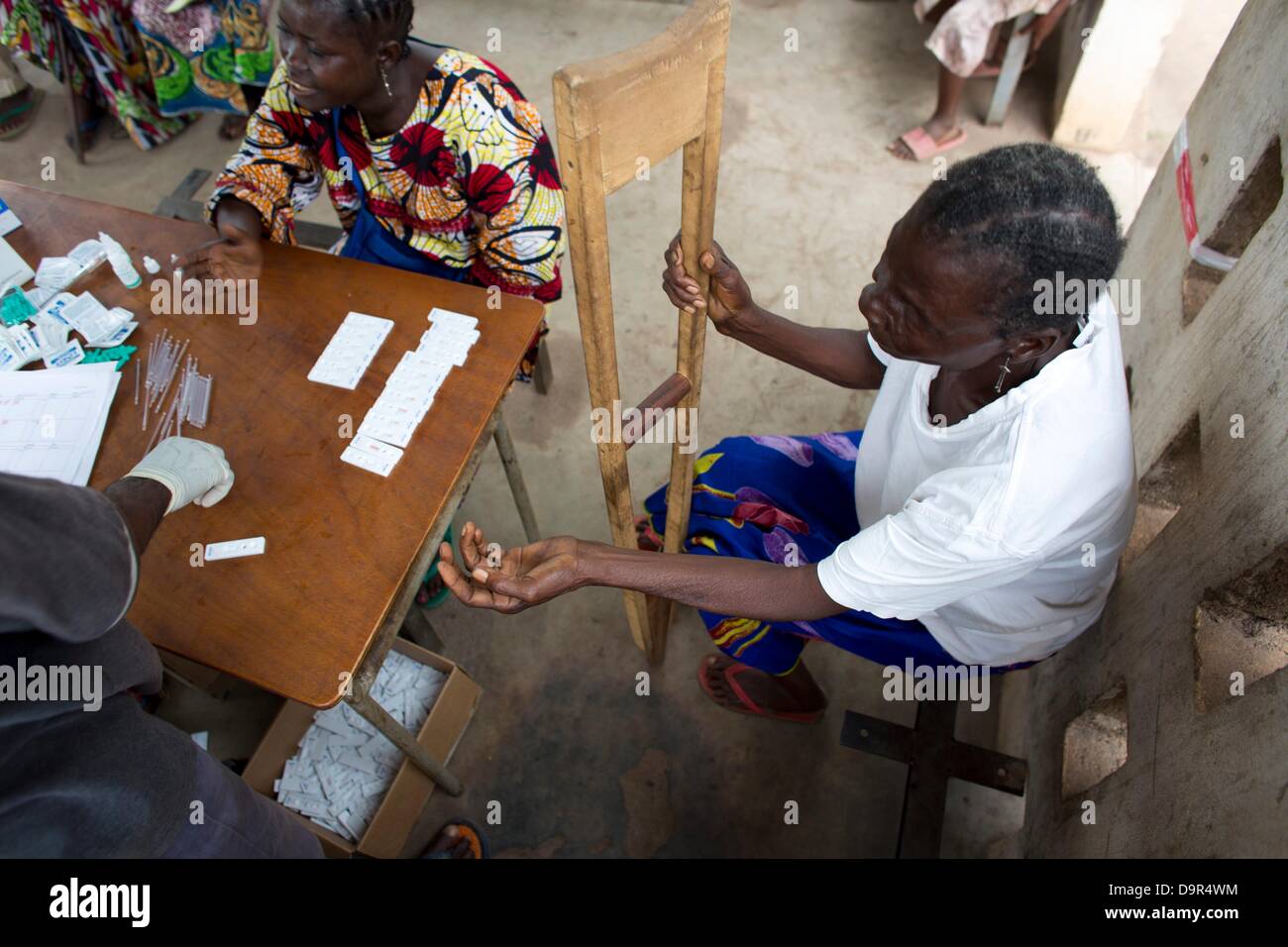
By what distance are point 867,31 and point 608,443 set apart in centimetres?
405

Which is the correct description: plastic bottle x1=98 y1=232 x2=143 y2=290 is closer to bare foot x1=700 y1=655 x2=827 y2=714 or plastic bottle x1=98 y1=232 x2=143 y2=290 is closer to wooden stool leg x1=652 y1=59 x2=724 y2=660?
wooden stool leg x1=652 y1=59 x2=724 y2=660

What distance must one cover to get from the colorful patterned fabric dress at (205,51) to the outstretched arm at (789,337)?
2798 mm

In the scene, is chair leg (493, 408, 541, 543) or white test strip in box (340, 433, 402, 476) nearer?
white test strip in box (340, 433, 402, 476)

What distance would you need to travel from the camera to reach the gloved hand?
1.55 m

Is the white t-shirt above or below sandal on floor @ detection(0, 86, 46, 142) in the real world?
below

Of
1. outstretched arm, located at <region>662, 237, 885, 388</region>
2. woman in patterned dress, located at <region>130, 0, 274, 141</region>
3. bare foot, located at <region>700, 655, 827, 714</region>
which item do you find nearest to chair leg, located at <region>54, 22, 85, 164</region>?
woman in patterned dress, located at <region>130, 0, 274, 141</region>

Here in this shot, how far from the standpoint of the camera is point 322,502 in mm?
1670

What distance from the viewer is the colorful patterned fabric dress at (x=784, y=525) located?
1840 mm

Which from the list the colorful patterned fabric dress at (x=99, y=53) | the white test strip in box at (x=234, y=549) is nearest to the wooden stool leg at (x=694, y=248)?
the white test strip in box at (x=234, y=549)

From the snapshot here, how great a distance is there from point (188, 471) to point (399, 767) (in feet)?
3.38

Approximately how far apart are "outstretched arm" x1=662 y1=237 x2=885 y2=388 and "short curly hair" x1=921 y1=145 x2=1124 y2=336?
0.52 m

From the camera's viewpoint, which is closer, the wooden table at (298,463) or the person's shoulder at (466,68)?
the wooden table at (298,463)

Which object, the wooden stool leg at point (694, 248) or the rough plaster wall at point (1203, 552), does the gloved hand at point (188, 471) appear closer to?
the wooden stool leg at point (694, 248)

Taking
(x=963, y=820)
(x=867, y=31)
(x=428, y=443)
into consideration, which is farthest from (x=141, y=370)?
(x=867, y=31)
